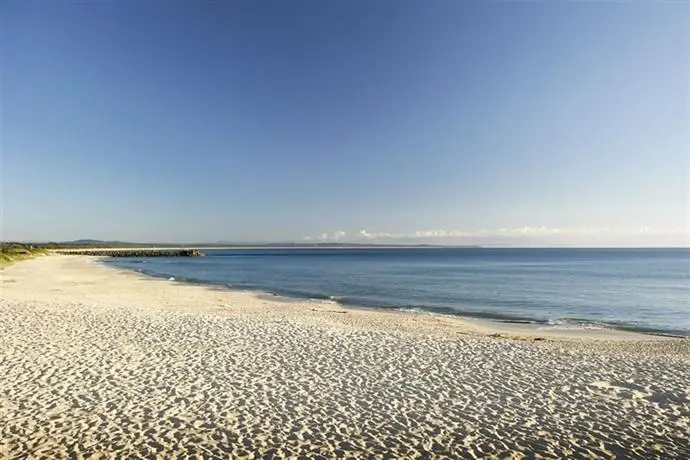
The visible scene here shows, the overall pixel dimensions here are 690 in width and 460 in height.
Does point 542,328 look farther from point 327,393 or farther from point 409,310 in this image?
point 327,393

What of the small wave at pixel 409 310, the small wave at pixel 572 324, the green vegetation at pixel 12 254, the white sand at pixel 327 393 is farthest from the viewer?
the green vegetation at pixel 12 254

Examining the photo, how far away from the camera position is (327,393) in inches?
424

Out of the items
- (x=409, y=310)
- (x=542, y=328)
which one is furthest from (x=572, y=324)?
(x=409, y=310)

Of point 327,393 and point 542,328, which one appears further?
point 542,328

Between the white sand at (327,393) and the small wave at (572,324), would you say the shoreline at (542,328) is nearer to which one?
the small wave at (572,324)

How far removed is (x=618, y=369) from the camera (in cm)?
1332

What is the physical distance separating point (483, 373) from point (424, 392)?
2.60 m

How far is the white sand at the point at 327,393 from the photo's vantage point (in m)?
8.19

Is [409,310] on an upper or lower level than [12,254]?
lower

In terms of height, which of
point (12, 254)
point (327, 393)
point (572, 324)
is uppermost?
point (12, 254)

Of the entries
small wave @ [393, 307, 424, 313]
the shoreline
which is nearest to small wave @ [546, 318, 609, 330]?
the shoreline

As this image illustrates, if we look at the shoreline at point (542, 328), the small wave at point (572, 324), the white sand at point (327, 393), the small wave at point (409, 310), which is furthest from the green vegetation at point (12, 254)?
the small wave at point (572, 324)

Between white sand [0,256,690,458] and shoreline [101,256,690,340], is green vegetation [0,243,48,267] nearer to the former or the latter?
white sand [0,256,690,458]

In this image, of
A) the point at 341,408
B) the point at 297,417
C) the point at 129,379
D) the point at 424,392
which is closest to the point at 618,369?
the point at 424,392
